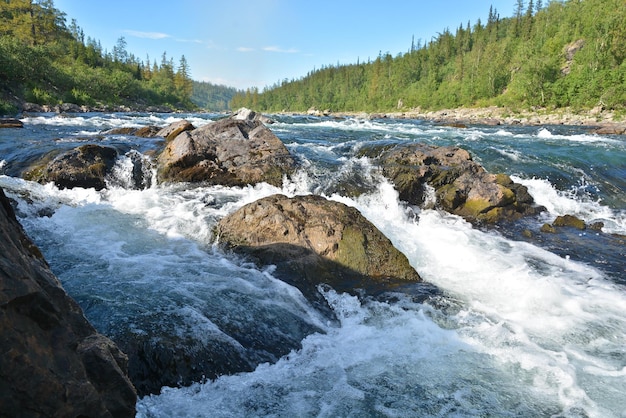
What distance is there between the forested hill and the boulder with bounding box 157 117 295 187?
4525cm

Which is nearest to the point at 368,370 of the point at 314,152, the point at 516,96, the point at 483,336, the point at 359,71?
the point at 483,336

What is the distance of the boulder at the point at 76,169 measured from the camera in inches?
431

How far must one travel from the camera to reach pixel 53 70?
44.6 metres

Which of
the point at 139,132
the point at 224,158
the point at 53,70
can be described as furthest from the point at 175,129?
the point at 53,70

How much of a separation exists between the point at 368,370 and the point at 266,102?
6816 inches

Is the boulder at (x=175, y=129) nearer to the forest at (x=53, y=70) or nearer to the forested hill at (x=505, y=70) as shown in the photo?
the forest at (x=53, y=70)

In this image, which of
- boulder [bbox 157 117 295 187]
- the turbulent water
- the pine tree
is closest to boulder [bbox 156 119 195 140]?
boulder [bbox 157 117 295 187]

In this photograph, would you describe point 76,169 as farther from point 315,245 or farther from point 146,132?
point 315,245

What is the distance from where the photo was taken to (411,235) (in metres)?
10.2

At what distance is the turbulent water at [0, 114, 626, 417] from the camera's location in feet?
14.4

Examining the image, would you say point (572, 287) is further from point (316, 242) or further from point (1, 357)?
point (1, 357)

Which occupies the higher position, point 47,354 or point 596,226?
point 47,354

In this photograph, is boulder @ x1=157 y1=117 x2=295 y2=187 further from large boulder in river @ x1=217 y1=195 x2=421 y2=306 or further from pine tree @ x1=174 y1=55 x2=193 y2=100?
pine tree @ x1=174 y1=55 x2=193 y2=100

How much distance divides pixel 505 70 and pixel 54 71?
73614 mm
